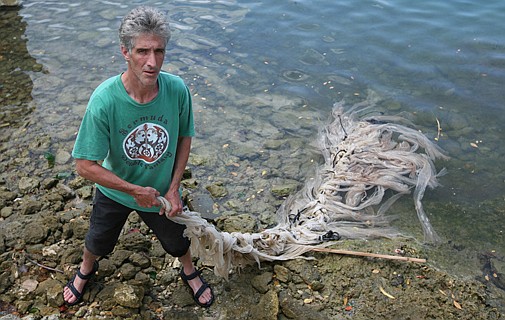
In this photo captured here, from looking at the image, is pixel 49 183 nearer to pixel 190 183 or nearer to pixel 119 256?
pixel 190 183

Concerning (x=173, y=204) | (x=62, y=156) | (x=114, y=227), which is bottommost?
(x=62, y=156)

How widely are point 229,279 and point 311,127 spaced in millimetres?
2995

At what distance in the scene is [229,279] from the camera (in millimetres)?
4270

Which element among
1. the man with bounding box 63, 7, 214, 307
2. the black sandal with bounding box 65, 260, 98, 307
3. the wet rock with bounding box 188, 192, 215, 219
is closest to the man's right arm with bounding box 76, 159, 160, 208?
the man with bounding box 63, 7, 214, 307

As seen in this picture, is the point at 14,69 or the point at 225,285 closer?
the point at 225,285

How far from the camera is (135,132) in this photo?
127 inches

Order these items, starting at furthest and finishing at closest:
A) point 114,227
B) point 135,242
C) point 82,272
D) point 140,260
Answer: point 135,242 → point 140,260 → point 82,272 → point 114,227

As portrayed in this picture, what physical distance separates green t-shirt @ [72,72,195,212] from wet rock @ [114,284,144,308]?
0.82 m

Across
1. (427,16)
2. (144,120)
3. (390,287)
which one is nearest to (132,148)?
(144,120)

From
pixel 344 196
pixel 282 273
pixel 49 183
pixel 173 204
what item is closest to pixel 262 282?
pixel 282 273

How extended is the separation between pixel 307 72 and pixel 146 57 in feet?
17.4

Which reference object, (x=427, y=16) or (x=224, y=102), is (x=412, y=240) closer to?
(x=224, y=102)

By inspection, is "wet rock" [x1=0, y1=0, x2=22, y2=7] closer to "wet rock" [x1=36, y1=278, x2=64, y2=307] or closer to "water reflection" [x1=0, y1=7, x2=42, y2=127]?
"water reflection" [x1=0, y1=7, x2=42, y2=127]

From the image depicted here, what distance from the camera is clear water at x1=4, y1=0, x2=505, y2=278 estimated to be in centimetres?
588
